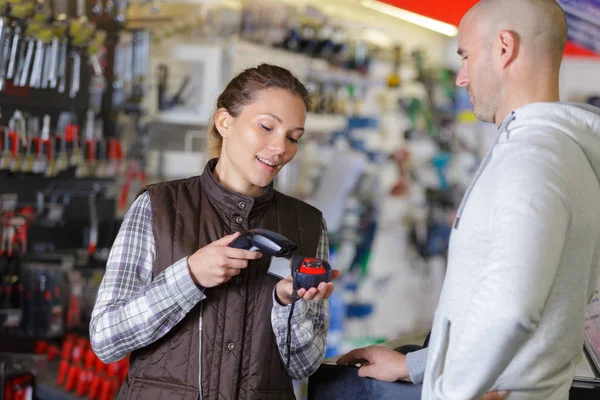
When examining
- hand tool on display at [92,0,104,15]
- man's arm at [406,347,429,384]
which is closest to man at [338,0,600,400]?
man's arm at [406,347,429,384]

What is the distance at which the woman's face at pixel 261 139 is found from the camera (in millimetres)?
1902

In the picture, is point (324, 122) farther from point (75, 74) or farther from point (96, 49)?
point (75, 74)

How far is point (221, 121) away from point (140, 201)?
34cm

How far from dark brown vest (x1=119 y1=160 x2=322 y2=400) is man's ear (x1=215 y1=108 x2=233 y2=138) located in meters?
0.12

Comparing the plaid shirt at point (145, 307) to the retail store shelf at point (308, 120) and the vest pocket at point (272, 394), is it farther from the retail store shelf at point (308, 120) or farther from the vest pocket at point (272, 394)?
the retail store shelf at point (308, 120)

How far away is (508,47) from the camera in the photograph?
4.83ft

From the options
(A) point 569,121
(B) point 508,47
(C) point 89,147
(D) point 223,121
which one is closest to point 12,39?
(C) point 89,147

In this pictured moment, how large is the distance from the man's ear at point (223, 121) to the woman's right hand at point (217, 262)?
0.41 m

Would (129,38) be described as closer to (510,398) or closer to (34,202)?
(34,202)

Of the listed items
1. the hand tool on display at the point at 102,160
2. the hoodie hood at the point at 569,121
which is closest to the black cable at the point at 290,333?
the hoodie hood at the point at 569,121

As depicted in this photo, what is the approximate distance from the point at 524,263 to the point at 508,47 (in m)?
0.47

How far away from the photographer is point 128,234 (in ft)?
6.01

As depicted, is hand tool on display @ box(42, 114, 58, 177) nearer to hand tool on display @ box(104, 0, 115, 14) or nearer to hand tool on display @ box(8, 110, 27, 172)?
hand tool on display @ box(8, 110, 27, 172)

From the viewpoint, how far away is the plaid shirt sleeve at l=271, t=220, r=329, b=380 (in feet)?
6.03
